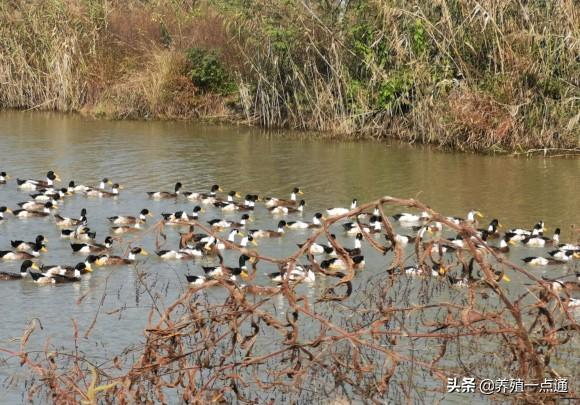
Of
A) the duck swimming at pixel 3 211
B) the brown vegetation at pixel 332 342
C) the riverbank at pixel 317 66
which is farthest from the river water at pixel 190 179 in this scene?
the brown vegetation at pixel 332 342

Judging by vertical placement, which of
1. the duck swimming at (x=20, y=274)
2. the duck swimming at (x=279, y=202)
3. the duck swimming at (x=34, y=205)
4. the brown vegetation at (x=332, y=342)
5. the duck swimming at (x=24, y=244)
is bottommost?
the duck swimming at (x=20, y=274)

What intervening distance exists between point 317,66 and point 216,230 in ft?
43.7

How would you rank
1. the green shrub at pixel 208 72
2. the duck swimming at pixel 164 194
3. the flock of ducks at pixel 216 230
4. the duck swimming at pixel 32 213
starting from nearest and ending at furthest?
the flock of ducks at pixel 216 230 → the duck swimming at pixel 32 213 → the duck swimming at pixel 164 194 → the green shrub at pixel 208 72

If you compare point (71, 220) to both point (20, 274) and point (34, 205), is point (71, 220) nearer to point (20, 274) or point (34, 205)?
point (34, 205)

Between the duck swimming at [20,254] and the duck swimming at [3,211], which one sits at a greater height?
the duck swimming at [3,211]

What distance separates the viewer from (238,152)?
1078 inches

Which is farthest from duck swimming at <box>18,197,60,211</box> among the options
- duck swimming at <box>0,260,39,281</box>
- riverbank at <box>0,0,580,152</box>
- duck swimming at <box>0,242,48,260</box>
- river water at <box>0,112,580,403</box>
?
riverbank at <box>0,0,580,152</box>

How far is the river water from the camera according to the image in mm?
14956

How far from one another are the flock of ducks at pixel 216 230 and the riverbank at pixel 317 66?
5219 millimetres

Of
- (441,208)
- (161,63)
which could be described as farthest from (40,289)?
(161,63)

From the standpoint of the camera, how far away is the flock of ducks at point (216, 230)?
16.3 m

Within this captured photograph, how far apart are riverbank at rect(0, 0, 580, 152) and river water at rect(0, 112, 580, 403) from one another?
2.70 ft

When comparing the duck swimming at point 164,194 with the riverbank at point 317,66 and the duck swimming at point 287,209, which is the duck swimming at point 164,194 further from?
the riverbank at point 317,66

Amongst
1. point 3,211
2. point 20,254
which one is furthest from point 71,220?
point 20,254
